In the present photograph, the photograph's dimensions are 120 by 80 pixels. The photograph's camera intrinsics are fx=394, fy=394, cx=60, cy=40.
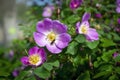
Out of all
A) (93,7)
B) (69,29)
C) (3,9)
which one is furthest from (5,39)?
(69,29)

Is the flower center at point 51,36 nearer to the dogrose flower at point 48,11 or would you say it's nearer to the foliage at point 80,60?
the foliage at point 80,60

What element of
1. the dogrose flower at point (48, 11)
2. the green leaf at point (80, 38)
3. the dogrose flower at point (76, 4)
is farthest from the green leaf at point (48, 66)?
the dogrose flower at point (48, 11)

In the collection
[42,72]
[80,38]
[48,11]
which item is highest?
[80,38]

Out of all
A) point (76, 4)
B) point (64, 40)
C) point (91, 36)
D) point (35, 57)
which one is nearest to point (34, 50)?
point (35, 57)

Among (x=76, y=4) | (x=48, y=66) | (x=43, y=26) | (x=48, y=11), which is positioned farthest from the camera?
(x=48, y=11)

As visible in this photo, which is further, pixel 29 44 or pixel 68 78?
pixel 29 44

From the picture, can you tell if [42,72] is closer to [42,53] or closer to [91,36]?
[42,53]

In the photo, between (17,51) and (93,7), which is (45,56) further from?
(17,51)
